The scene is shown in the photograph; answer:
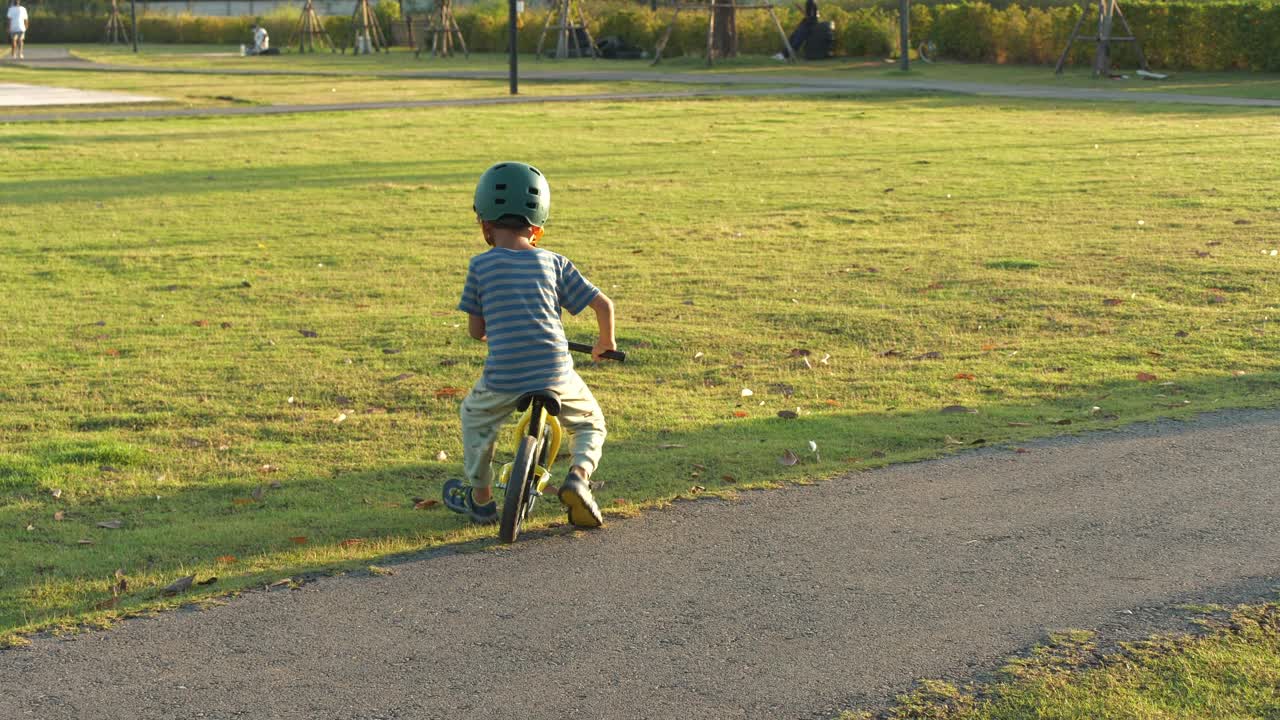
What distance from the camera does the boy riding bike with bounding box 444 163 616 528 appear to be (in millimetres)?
4656

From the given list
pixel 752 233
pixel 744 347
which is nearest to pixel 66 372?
pixel 744 347

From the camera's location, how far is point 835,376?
7059 millimetres

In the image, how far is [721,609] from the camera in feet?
13.5

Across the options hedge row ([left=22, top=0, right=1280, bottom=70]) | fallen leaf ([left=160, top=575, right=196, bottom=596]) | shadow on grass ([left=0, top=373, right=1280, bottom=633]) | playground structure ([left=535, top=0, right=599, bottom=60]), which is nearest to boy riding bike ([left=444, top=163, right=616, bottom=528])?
shadow on grass ([left=0, top=373, right=1280, bottom=633])

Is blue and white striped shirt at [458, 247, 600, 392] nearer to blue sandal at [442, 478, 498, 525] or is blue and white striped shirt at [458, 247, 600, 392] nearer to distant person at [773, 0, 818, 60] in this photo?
blue sandal at [442, 478, 498, 525]

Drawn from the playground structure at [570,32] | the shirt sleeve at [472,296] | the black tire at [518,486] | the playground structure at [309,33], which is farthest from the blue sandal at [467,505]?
the playground structure at [309,33]

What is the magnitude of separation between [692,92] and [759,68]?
10.9m

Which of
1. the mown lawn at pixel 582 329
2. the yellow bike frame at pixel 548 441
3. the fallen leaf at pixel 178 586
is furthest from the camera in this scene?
the mown lawn at pixel 582 329

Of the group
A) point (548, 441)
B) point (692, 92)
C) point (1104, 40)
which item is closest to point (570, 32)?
point (692, 92)

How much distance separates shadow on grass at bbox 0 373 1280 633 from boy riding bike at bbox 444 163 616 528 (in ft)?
1.26

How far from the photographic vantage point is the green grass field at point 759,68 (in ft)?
101

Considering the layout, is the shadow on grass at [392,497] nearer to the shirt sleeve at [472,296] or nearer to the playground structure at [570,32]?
the shirt sleeve at [472,296]

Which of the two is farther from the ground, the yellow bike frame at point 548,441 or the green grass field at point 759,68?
the green grass field at point 759,68

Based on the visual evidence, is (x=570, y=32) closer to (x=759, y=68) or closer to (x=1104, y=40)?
(x=759, y=68)
